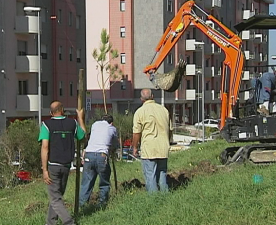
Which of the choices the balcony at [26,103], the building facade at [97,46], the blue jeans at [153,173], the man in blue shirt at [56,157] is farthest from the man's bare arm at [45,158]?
the balcony at [26,103]

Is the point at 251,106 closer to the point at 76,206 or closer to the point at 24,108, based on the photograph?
the point at 76,206

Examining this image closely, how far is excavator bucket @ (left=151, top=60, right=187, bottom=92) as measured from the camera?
15750mm

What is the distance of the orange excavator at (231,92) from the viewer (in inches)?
625

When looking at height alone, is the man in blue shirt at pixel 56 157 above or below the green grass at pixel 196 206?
above

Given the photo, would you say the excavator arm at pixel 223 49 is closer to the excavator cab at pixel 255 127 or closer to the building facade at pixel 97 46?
the excavator cab at pixel 255 127

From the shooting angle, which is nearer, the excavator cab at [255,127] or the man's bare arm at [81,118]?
the man's bare arm at [81,118]

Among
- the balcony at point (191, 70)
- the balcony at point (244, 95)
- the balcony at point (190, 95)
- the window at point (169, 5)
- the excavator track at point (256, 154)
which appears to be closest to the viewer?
the excavator track at point (256, 154)

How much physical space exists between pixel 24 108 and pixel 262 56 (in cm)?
5277

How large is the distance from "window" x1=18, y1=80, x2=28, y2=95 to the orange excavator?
86.9ft

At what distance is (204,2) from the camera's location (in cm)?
7431

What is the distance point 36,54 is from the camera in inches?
1825

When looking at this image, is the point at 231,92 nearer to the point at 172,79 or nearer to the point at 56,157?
the point at 172,79

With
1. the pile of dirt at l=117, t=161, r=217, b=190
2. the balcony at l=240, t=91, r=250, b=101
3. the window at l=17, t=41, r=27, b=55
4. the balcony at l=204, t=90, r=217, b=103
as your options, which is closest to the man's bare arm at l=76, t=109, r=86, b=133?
the pile of dirt at l=117, t=161, r=217, b=190

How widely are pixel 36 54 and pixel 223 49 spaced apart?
29.3m
